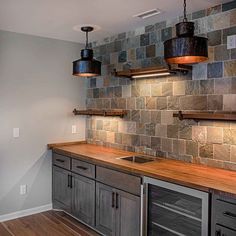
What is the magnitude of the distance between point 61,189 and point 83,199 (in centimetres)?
56

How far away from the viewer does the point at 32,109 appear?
3.76 m

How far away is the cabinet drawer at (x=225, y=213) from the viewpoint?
1.87 metres

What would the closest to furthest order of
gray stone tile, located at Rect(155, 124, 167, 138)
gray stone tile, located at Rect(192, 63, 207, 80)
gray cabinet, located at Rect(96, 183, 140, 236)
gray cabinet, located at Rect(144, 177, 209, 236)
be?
1. gray cabinet, located at Rect(144, 177, 209, 236)
2. gray cabinet, located at Rect(96, 183, 140, 236)
3. gray stone tile, located at Rect(192, 63, 207, 80)
4. gray stone tile, located at Rect(155, 124, 167, 138)

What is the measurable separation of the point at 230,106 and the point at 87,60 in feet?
5.31

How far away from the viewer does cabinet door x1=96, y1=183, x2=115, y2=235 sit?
113 inches

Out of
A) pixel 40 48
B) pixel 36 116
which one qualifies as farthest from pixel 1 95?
pixel 40 48

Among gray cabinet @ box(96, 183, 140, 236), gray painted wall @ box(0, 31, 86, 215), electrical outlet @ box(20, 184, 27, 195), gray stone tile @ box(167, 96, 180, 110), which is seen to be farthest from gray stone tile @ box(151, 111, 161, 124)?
electrical outlet @ box(20, 184, 27, 195)

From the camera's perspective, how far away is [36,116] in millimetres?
3799

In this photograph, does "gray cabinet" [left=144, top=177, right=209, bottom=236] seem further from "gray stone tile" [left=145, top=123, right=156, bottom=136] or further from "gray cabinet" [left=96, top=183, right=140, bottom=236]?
"gray stone tile" [left=145, top=123, right=156, bottom=136]

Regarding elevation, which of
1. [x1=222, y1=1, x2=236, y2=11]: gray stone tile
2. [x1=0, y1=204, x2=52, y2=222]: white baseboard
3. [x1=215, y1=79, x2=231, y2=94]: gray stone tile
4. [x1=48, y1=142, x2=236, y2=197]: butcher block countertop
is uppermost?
[x1=222, y1=1, x2=236, y2=11]: gray stone tile

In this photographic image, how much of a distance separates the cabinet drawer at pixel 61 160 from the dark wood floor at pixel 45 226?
68 cm

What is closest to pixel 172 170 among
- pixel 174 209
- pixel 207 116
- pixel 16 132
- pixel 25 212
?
pixel 174 209

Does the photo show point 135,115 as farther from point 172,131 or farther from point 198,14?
point 198,14

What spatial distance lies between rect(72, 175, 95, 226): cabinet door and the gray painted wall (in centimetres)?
68
